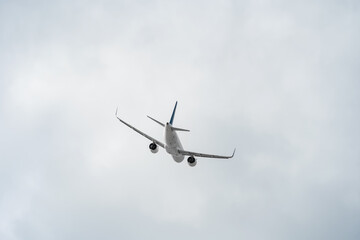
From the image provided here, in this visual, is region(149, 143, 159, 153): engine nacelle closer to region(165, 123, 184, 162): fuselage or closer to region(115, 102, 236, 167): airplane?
region(115, 102, 236, 167): airplane

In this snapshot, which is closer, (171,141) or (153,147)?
(171,141)

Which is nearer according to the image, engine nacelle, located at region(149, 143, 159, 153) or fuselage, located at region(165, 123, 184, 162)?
fuselage, located at region(165, 123, 184, 162)

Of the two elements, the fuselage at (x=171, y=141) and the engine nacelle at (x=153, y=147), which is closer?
the fuselage at (x=171, y=141)

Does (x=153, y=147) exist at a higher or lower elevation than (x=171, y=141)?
lower

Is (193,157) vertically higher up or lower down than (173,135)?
lower down

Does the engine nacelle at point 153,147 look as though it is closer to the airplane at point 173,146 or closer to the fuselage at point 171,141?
the airplane at point 173,146

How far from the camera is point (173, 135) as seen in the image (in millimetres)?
72500

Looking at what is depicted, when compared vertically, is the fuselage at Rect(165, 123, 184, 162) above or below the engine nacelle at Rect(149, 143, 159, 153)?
above

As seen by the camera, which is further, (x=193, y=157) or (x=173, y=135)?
(x=193, y=157)

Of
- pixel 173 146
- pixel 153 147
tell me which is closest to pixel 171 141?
pixel 173 146

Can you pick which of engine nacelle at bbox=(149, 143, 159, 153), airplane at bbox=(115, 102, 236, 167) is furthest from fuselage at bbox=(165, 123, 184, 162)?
engine nacelle at bbox=(149, 143, 159, 153)

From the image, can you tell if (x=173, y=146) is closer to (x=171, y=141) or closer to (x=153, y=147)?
(x=171, y=141)

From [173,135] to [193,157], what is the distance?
7.98m

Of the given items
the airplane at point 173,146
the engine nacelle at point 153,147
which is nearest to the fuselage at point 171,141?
the airplane at point 173,146
